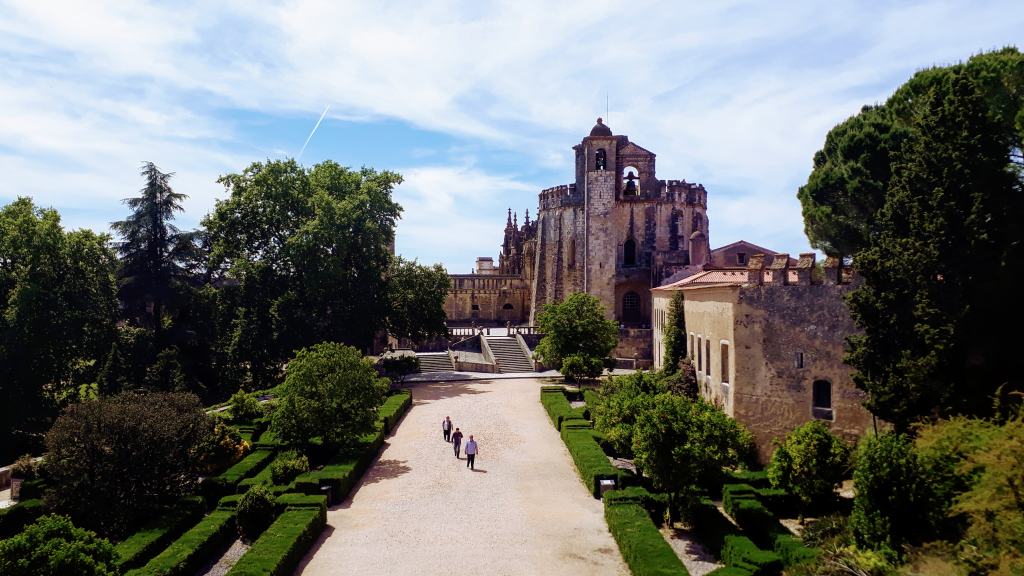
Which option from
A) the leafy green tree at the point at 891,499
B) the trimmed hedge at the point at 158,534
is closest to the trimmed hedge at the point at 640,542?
the leafy green tree at the point at 891,499

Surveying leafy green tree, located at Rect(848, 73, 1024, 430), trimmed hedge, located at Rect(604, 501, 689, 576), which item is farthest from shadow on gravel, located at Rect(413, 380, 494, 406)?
leafy green tree, located at Rect(848, 73, 1024, 430)

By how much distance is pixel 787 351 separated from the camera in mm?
25062

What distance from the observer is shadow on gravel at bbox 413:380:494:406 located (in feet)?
126

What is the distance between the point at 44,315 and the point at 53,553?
2346cm

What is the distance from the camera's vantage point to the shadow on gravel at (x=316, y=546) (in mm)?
16719

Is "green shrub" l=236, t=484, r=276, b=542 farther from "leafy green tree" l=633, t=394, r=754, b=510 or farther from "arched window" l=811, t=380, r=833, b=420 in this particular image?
"arched window" l=811, t=380, r=833, b=420

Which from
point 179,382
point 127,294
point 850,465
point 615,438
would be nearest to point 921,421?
point 850,465

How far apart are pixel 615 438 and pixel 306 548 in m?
9.91

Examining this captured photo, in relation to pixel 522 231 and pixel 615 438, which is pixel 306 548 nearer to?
pixel 615 438

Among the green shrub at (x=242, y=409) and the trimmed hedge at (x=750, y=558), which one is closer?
the trimmed hedge at (x=750, y=558)

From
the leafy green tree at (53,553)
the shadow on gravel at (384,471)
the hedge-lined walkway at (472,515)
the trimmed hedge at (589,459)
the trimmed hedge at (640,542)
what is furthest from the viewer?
the shadow on gravel at (384,471)

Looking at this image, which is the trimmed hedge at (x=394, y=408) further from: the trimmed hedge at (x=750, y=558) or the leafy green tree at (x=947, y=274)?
the leafy green tree at (x=947, y=274)

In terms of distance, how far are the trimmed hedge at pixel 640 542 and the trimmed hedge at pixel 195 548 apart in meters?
9.90

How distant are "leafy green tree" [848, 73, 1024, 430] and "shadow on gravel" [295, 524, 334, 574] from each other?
625 inches
